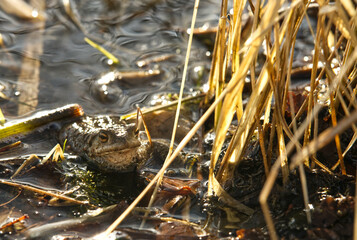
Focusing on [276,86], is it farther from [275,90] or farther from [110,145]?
[110,145]

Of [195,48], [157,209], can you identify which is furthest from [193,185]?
[195,48]

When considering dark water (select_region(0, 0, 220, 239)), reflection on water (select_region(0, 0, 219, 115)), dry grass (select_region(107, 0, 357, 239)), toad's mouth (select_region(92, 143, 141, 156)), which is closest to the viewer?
A: dry grass (select_region(107, 0, 357, 239))

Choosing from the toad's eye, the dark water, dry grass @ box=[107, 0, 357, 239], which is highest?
the dark water

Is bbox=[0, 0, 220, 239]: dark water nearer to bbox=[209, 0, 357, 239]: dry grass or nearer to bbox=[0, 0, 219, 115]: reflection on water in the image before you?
bbox=[0, 0, 219, 115]: reflection on water

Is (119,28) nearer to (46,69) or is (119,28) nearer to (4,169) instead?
(46,69)

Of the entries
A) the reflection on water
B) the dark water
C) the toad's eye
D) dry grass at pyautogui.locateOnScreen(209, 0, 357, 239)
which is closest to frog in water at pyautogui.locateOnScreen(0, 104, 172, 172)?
the toad's eye

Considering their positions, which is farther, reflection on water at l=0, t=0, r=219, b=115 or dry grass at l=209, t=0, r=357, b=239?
reflection on water at l=0, t=0, r=219, b=115

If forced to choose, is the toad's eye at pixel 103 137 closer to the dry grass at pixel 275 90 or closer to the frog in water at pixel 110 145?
the frog in water at pixel 110 145

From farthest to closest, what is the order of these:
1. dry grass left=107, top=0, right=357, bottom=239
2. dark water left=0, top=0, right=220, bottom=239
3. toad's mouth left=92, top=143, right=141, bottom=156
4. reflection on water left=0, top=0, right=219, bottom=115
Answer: reflection on water left=0, top=0, right=219, bottom=115, toad's mouth left=92, top=143, right=141, bottom=156, dark water left=0, top=0, right=220, bottom=239, dry grass left=107, top=0, right=357, bottom=239
